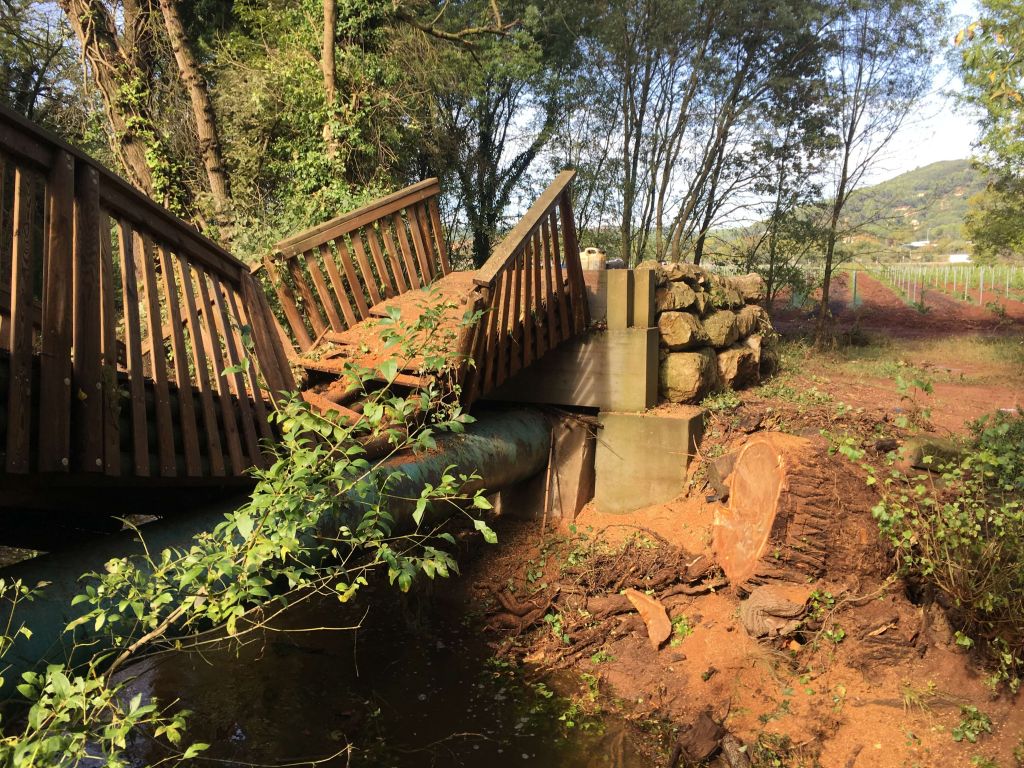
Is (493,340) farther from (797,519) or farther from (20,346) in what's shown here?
(20,346)

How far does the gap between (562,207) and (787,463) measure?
9.51 ft

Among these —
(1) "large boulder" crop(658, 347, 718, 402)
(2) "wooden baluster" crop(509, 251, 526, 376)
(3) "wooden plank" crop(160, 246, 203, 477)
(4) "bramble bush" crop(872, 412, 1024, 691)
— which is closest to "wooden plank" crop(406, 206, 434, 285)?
(2) "wooden baluster" crop(509, 251, 526, 376)

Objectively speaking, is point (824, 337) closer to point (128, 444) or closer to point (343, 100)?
point (343, 100)

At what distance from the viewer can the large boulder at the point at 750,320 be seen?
7.98 m

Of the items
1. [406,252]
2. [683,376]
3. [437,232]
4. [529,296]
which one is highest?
[437,232]

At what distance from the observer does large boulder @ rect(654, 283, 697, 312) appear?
713cm

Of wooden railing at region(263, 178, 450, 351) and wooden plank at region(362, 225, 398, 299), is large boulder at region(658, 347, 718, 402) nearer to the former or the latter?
wooden railing at region(263, 178, 450, 351)

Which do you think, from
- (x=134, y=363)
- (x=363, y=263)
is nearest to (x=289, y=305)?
(x=363, y=263)

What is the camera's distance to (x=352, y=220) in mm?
6402

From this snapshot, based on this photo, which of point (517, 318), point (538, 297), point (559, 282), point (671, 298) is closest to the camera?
point (517, 318)

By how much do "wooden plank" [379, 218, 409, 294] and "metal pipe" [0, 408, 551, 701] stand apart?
1653mm

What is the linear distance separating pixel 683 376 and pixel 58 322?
213 inches

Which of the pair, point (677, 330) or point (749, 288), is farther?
point (749, 288)

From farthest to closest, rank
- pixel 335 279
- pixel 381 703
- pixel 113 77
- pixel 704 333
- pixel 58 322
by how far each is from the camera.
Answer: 1. pixel 113 77
2. pixel 704 333
3. pixel 335 279
4. pixel 381 703
5. pixel 58 322
